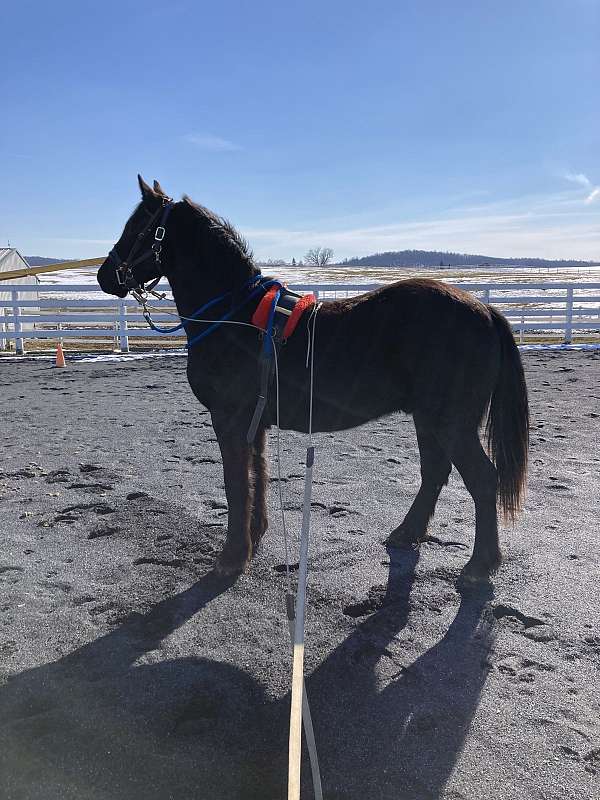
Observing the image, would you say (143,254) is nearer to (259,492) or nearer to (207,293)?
(207,293)

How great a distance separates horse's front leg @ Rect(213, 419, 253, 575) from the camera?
340 centimetres

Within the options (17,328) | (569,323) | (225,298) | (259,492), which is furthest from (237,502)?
(569,323)

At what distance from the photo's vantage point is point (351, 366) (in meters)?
3.38

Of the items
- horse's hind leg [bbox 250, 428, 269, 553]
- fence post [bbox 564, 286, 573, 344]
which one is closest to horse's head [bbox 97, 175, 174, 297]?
horse's hind leg [bbox 250, 428, 269, 553]

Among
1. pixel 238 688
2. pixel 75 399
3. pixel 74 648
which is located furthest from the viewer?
pixel 75 399

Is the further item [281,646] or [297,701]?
[281,646]

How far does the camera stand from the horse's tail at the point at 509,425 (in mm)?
3404

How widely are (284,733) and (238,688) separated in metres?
0.32

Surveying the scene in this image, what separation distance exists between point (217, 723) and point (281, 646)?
569 millimetres

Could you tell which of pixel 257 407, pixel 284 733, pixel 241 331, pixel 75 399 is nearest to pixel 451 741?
pixel 284 733

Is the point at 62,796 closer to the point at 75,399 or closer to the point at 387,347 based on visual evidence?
the point at 387,347

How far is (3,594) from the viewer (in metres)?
3.15

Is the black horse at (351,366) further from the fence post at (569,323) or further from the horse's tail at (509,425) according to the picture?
the fence post at (569,323)

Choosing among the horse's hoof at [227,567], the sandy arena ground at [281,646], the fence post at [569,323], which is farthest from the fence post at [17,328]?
the fence post at [569,323]
